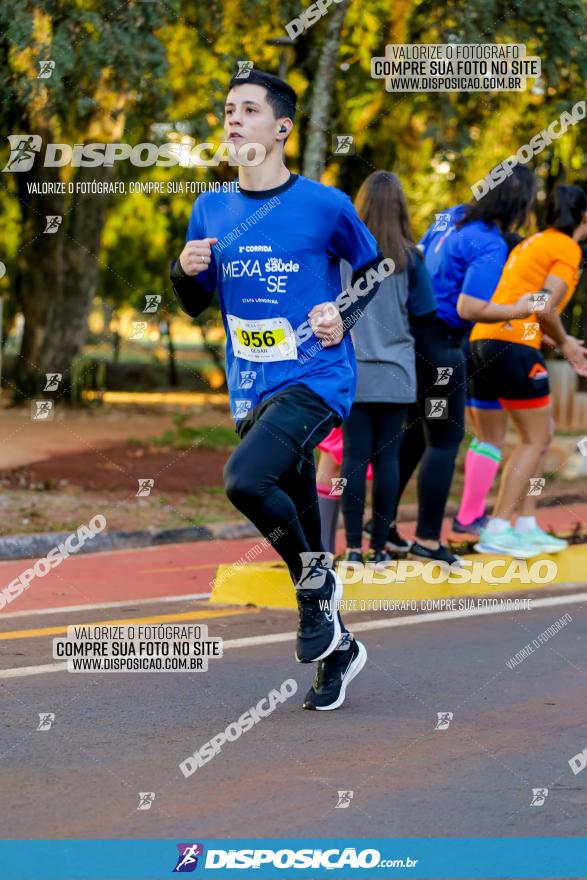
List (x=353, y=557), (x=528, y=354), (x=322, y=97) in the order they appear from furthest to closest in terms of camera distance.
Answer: (x=322, y=97)
(x=528, y=354)
(x=353, y=557)

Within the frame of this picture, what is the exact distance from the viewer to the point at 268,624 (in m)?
7.13

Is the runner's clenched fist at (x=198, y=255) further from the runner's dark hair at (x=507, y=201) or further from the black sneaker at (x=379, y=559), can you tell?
the runner's dark hair at (x=507, y=201)

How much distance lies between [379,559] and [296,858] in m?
4.04

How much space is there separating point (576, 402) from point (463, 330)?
40.9 ft

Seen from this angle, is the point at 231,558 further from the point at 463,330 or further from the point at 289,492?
the point at 289,492

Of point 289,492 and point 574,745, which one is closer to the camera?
point 574,745

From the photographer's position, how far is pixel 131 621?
23.4ft

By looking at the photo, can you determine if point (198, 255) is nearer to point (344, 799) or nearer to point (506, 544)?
point (344, 799)

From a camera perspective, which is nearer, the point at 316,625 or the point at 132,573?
the point at 316,625

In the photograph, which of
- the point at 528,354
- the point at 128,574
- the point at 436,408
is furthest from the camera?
the point at 128,574

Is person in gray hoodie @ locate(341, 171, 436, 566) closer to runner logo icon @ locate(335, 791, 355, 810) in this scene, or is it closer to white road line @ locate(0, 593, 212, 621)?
white road line @ locate(0, 593, 212, 621)

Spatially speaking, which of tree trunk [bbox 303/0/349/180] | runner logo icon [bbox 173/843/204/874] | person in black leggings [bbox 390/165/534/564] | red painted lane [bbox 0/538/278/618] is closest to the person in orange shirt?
person in black leggings [bbox 390/165/534/564]

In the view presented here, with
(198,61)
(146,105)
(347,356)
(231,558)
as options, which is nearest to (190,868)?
(347,356)

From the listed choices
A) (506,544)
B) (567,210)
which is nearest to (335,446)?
(506,544)
